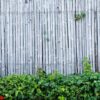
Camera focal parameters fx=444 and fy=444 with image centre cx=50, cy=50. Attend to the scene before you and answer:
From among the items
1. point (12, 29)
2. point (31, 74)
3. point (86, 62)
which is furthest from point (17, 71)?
point (86, 62)

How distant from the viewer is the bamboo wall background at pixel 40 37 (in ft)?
30.1

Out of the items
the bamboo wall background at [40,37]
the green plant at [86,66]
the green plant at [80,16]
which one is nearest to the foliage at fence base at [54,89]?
the green plant at [86,66]

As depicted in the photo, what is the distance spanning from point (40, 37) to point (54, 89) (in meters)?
1.66

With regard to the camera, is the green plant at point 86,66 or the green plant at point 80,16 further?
the green plant at point 80,16

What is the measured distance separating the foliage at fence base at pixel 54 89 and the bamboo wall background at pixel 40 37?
115 centimetres

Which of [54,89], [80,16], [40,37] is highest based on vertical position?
A: [80,16]

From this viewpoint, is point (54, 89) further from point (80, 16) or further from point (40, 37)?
point (80, 16)

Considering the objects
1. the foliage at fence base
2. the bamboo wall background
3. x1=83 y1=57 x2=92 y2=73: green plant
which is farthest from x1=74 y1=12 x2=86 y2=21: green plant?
the foliage at fence base

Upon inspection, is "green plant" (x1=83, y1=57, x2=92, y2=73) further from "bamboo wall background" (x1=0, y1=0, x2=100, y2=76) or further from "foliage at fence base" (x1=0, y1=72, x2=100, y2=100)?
"foliage at fence base" (x1=0, y1=72, x2=100, y2=100)

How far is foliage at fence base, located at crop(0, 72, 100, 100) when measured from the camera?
7.85 m

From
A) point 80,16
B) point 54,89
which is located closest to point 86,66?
point 80,16

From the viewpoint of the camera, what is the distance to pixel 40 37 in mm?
9195

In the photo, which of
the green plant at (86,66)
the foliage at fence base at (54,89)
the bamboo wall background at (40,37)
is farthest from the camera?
the bamboo wall background at (40,37)

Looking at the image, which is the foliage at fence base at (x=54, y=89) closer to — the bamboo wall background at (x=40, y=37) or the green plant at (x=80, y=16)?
the bamboo wall background at (x=40, y=37)
